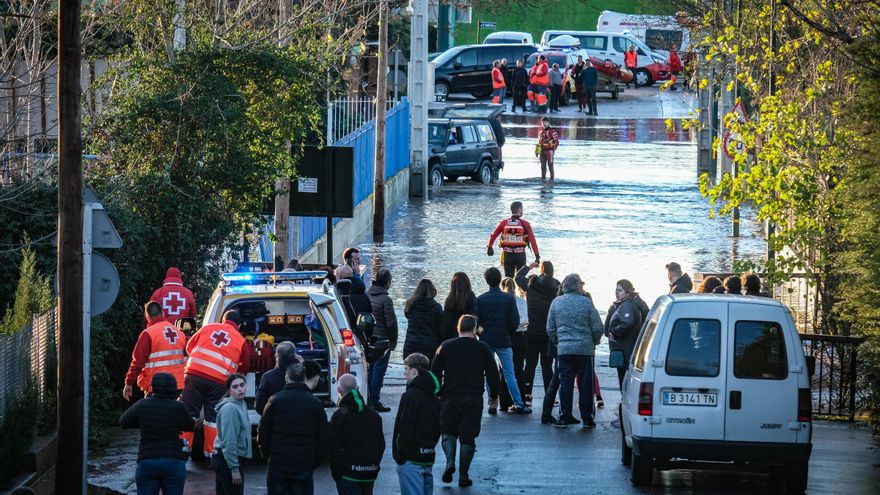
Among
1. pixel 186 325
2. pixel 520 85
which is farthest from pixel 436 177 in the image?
pixel 186 325

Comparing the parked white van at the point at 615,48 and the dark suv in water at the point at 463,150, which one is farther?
the parked white van at the point at 615,48

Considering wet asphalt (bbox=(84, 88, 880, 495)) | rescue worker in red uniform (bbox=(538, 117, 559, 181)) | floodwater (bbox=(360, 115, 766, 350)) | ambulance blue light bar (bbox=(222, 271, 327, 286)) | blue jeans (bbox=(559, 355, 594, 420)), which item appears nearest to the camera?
wet asphalt (bbox=(84, 88, 880, 495))

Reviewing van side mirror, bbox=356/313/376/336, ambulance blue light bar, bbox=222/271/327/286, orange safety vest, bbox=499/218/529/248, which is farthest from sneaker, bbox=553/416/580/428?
orange safety vest, bbox=499/218/529/248

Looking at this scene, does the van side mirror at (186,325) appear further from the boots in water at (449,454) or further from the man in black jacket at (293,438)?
the man in black jacket at (293,438)

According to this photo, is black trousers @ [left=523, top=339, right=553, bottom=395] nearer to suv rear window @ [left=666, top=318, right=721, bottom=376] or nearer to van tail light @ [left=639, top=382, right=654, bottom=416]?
van tail light @ [left=639, top=382, right=654, bottom=416]

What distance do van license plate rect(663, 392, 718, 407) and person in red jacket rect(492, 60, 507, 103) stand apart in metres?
43.5

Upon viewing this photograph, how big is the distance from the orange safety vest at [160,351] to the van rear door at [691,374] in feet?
14.1

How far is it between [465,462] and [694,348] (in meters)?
2.18

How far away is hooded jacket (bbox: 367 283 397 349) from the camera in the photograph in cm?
1542

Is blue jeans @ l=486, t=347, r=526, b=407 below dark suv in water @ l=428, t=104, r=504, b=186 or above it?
below

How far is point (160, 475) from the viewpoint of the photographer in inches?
396

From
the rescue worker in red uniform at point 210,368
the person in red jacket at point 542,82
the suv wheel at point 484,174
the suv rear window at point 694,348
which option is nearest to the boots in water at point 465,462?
the suv rear window at point 694,348

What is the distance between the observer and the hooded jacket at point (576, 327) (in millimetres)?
14289

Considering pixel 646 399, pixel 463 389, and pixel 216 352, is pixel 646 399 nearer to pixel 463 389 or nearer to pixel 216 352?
pixel 463 389
